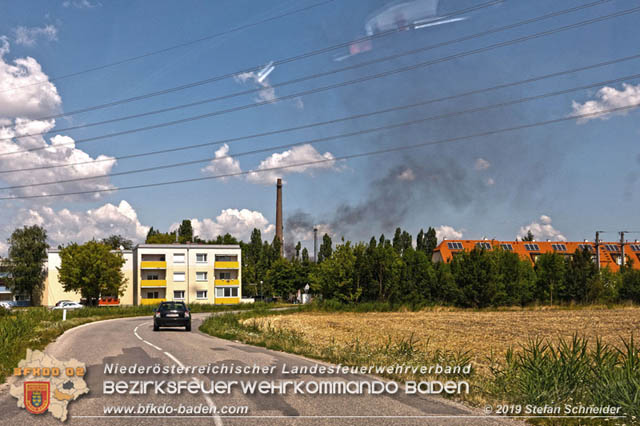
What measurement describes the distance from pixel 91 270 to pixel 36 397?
6816cm

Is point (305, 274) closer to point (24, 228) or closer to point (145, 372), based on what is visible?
point (24, 228)

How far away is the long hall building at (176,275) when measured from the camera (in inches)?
3250

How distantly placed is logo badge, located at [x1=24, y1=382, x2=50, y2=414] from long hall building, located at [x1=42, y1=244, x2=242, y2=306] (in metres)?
73.9

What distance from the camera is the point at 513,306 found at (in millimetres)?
63438

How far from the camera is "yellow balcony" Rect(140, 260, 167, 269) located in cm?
8195

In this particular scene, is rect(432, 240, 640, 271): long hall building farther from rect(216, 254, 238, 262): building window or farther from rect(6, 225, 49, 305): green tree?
rect(6, 225, 49, 305): green tree

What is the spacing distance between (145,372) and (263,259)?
9913 centimetres

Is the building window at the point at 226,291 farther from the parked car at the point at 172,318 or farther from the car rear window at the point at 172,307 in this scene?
the parked car at the point at 172,318

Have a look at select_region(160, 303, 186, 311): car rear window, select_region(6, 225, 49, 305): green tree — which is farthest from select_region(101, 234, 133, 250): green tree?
select_region(160, 303, 186, 311): car rear window

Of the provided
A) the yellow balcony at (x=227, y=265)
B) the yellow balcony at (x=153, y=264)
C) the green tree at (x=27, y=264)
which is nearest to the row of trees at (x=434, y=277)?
the yellow balcony at (x=153, y=264)

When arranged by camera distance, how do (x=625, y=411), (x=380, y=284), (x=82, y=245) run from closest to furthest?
1. (x=625, y=411)
2. (x=380, y=284)
3. (x=82, y=245)

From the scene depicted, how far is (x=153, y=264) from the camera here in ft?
271

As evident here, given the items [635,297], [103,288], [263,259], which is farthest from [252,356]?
[263,259]

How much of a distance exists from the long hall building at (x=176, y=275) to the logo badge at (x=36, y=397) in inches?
2908
